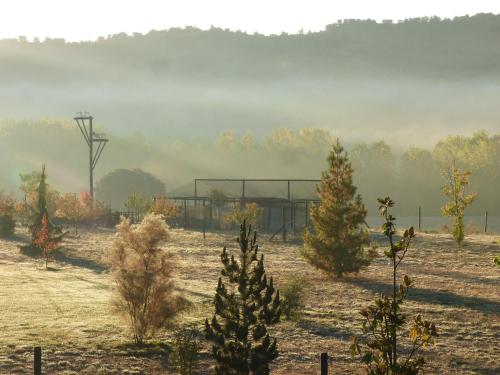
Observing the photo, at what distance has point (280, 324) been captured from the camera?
24953mm

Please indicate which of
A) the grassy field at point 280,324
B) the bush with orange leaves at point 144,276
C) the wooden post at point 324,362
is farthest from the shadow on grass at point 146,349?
the wooden post at point 324,362

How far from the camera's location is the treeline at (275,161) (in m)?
158

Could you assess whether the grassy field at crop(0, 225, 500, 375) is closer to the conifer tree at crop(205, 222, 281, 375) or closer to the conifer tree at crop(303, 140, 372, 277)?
the conifer tree at crop(303, 140, 372, 277)

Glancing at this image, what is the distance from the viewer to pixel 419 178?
164 meters

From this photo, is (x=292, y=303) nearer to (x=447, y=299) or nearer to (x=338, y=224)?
(x=447, y=299)

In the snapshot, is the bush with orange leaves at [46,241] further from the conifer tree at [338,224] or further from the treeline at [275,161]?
the treeline at [275,161]

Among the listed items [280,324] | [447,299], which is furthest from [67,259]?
[447,299]

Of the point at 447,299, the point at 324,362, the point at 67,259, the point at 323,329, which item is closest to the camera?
the point at 324,362

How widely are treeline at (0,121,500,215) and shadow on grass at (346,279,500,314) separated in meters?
115

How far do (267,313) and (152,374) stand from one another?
5328mm

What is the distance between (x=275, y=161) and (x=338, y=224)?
497 feet

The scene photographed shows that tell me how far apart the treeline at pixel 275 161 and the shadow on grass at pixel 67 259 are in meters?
107

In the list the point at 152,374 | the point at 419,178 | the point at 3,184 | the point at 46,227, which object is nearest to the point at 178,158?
the point at 3,184

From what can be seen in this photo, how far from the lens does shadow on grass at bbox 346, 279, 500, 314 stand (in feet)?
93.2
